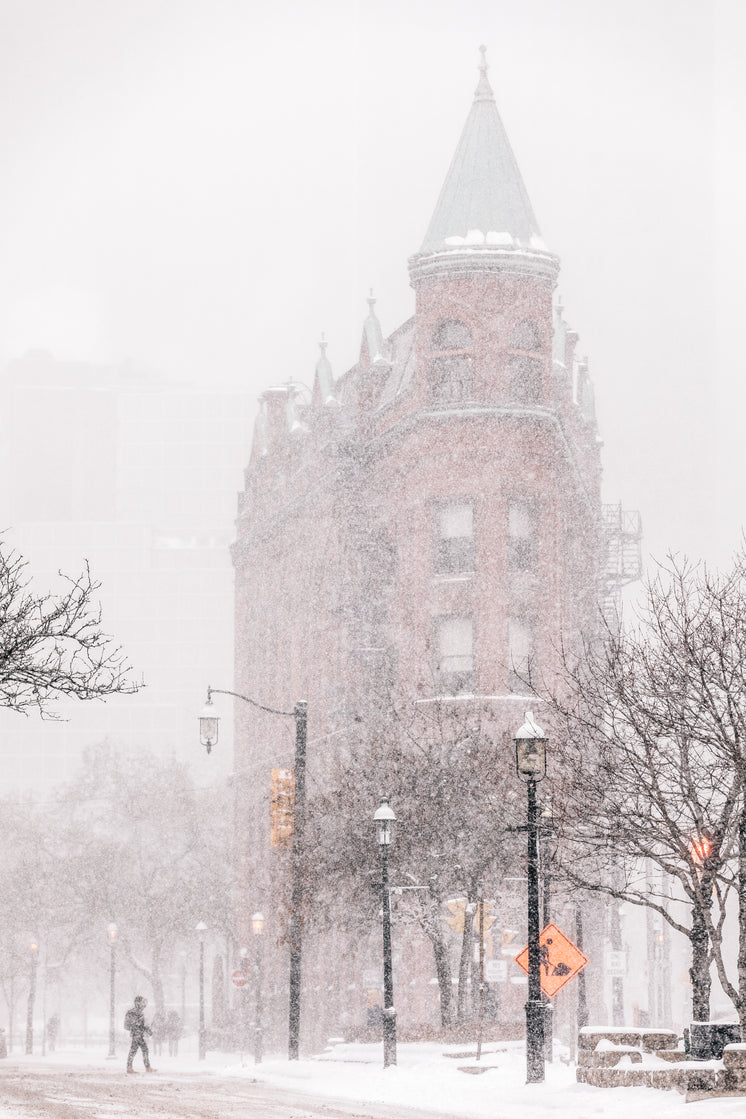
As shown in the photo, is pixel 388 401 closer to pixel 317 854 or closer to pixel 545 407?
pixel 545 407

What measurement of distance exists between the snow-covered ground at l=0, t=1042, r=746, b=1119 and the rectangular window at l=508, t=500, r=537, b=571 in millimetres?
24039

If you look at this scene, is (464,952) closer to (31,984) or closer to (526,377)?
(526,377)

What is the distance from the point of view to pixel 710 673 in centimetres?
2786

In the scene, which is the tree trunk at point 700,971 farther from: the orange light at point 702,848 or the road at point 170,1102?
the road at point 170,1102

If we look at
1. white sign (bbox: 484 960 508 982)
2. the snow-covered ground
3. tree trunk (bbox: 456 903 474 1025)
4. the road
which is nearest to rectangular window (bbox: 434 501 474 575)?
tree trunk (bbox: 456 903 474 1025)

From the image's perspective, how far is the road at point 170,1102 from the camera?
2214 cm

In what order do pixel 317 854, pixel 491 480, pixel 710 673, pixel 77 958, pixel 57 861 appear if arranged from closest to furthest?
1. pixel 710 673
2. pixel 317 854
3. pixel 491 480
4. pixel 57 861
5. pixel 77 958

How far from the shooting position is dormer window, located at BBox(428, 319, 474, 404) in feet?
204

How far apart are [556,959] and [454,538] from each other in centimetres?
3514

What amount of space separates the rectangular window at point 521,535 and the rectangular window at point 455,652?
2.52 metres

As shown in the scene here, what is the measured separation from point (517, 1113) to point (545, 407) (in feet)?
134

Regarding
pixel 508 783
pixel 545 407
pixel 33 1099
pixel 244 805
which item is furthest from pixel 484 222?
pixel 33 1099

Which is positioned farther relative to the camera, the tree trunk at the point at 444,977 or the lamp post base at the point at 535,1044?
the tree trunk at the point at 444,977

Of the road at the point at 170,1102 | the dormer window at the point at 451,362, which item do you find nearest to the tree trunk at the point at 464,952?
the road at the point at 170,1102
